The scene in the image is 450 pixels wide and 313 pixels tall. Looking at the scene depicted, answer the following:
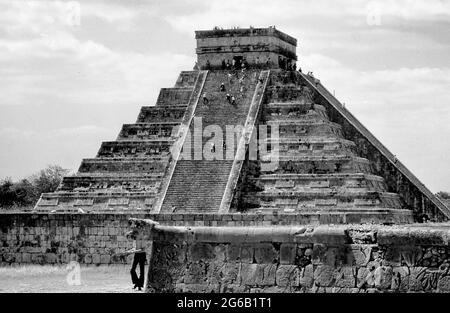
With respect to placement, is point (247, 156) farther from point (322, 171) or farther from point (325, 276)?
point (325, 276)

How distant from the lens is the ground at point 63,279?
24859 mm

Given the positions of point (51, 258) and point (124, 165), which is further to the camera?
point (124, 165)

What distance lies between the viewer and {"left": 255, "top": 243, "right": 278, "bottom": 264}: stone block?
34.2ft

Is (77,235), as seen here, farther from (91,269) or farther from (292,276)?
(292,276)

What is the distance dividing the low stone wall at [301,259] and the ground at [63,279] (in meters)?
11.5

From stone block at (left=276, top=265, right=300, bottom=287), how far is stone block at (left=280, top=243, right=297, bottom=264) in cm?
6

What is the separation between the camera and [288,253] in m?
10.4

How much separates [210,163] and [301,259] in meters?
32.1

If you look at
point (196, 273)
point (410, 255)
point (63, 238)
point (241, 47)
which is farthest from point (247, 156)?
point (410, 255)

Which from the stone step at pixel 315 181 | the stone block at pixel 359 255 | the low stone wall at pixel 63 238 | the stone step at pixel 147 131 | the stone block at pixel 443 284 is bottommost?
the low stone wall at pixel 63 238

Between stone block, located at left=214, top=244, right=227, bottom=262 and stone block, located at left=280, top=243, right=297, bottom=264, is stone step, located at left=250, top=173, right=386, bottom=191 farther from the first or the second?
stone block, located at left=280, top=243, right=297, bottom=264

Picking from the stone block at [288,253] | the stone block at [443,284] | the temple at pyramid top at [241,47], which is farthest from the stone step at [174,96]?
the stone block at [443,284]

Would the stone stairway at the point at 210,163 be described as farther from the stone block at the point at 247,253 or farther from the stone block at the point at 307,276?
the stone block at the point at 307,276
